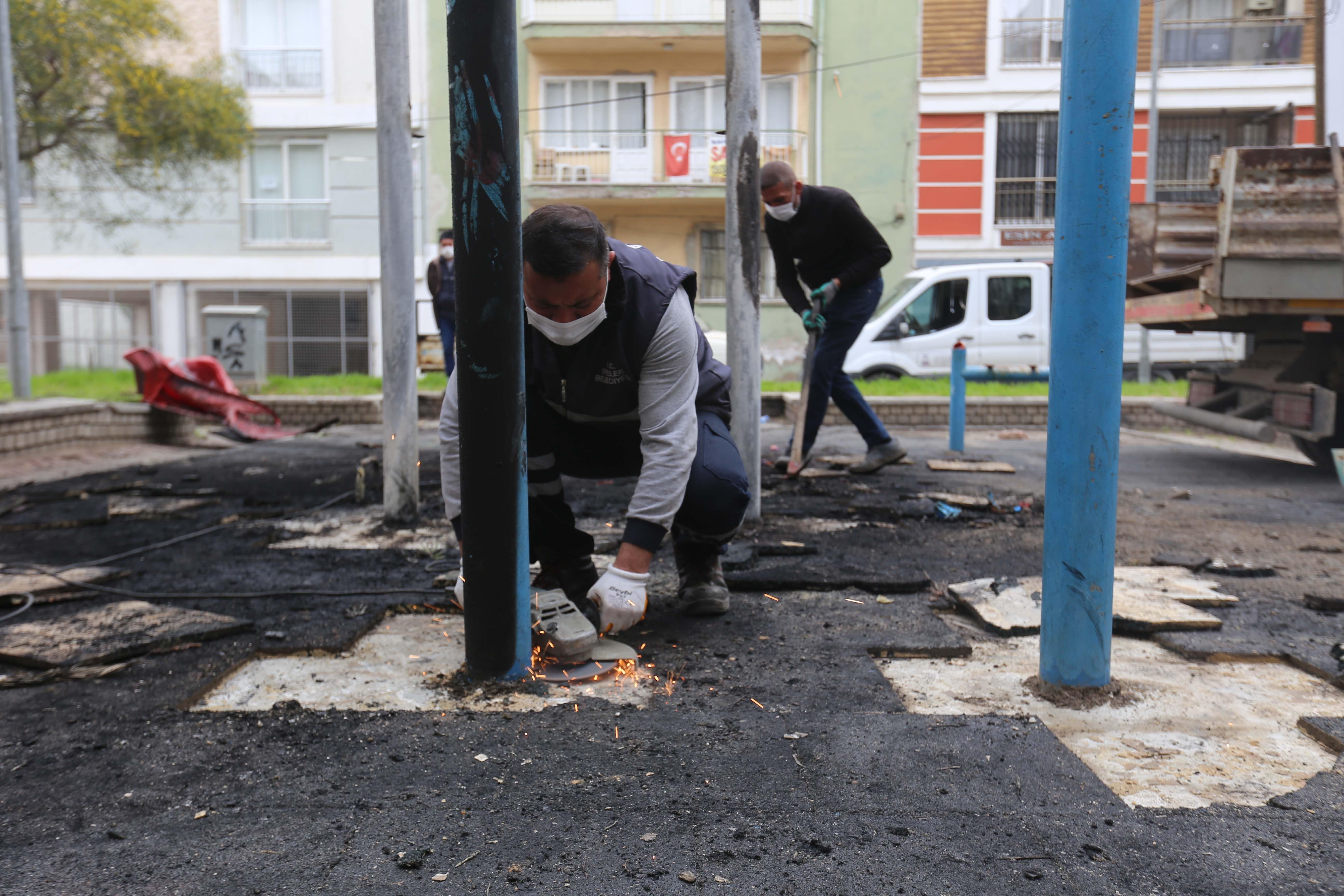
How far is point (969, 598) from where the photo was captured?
314cm

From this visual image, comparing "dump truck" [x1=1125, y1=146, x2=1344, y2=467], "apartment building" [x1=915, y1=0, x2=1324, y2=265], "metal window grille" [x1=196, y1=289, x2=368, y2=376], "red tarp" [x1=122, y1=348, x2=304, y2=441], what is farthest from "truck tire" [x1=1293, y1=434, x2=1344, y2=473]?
"metal window grille" [x1=196, y1=289, x2=368, y2=376]

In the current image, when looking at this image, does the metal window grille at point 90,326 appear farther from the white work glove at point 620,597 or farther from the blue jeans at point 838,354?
the white work glove at point 620,597

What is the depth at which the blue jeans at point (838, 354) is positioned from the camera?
5.95 m

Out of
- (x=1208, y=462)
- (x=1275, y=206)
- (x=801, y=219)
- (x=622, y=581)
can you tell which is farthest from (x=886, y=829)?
(x=1208, y=462)

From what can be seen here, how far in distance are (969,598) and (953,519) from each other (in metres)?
1.72

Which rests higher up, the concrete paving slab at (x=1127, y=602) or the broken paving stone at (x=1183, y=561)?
the concrete paving slab at (x=1127, y=602)

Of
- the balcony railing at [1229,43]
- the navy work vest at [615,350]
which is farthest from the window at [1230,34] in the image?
the navy work vest at [615,350]

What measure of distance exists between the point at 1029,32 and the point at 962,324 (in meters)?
8.77

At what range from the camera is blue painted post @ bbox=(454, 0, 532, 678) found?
2152mm

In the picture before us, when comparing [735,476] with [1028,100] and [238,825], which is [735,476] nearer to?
[238,825]

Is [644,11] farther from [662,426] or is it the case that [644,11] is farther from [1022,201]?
[662,426]

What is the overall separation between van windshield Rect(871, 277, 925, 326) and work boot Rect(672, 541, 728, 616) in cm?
1069

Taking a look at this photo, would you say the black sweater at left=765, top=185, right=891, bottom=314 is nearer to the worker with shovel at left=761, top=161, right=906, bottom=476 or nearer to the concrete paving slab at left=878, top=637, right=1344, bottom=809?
the worker with shovel at left=761, top=161, right=906, bottom=476

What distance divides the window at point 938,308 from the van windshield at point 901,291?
24 cm
